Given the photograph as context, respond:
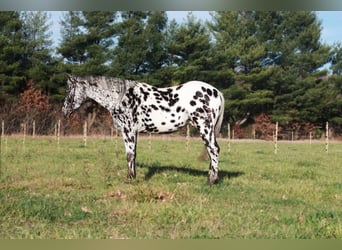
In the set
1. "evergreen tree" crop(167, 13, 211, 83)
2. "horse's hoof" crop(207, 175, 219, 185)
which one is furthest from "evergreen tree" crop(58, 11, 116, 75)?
"horse's hoof" crop(207, 175, 219, 185)

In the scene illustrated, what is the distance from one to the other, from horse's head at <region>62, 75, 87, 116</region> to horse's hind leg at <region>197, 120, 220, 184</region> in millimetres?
1534

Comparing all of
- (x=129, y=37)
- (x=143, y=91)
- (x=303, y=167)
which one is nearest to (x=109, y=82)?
(x=143, y=91)

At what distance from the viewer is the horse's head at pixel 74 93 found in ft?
19.0

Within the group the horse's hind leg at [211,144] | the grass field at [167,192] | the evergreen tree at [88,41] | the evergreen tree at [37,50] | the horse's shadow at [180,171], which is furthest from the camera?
the evergreen tree at [37,50]

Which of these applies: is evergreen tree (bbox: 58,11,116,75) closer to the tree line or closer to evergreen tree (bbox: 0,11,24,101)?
the tree line

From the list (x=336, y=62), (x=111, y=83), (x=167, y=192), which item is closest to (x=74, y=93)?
(x=111, y=83)

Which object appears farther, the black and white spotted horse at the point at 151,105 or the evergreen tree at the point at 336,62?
the evergreen tree at the point at 336,62

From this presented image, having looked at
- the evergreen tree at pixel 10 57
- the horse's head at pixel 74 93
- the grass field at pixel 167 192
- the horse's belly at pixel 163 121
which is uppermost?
the evergreen tree at pixel 10 57

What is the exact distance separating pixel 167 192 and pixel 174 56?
2.29 metres

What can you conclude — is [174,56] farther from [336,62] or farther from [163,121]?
[336,62]

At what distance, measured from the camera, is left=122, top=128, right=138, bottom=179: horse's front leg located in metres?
5.82

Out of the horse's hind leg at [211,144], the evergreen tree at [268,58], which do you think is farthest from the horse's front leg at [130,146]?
the evergreen tree at [268,58]

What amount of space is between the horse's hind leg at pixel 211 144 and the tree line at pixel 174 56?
872mm

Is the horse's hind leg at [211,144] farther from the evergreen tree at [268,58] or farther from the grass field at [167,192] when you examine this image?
the evergreen tree at [268,58]
